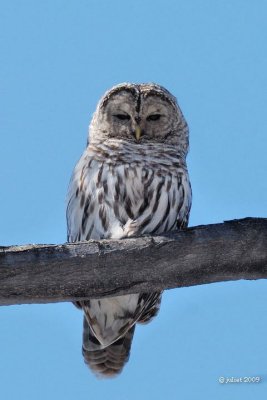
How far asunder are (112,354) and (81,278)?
1705mm

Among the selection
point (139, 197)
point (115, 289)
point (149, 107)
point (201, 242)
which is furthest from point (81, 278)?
point (149, 107)

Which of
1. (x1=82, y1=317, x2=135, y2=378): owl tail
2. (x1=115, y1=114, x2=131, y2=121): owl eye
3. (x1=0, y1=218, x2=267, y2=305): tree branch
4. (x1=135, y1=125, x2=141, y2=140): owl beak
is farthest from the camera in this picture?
(x1=115, y1=114, x2=131, y2=121): owl eye

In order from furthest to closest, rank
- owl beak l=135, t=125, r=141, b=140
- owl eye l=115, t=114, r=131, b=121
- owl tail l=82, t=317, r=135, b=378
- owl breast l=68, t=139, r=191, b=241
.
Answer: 1. owl eye l=115, t=114, r=131, b=121
2. owl beak l=135, t=125, r=141, b=140
3. owl tail l=82, t=317, r=135, b=378
4. owl breast l=68, t=139, r=191, b=241

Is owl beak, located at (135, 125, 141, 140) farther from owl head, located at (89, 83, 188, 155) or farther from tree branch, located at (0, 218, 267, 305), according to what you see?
tree branch, located at (0, 218, 267, 305)

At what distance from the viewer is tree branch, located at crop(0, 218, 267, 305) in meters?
3.54

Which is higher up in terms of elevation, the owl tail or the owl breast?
the owl breast

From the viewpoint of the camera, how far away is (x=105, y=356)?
17.0 feet

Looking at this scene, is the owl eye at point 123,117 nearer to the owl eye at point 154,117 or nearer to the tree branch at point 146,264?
the owl eye at point 154,117

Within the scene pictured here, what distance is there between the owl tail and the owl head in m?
1.23

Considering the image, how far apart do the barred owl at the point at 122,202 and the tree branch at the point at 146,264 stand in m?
1.19

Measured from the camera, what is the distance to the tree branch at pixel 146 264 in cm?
354

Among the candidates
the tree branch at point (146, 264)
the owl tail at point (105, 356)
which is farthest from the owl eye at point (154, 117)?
the tree branch at point (146, 264)

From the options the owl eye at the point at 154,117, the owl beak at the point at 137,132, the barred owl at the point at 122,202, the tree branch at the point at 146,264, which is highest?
the owl eye at the point at 154,117

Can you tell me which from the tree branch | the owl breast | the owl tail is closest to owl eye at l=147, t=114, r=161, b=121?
the owl breast
